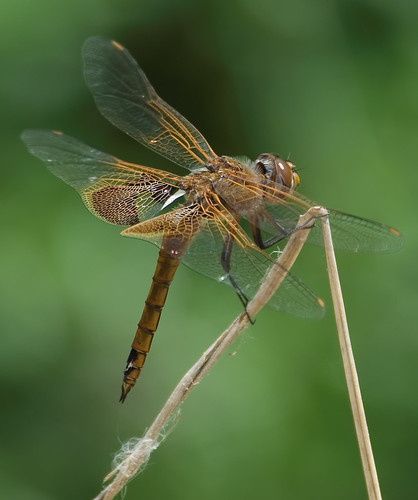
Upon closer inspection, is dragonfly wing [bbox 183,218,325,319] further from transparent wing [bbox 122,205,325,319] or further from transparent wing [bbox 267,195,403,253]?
transparent wing [bbox 267,195,403,253]

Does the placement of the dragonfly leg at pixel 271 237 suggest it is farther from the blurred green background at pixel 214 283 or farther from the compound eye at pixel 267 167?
the blurred green background at pixel 214 283

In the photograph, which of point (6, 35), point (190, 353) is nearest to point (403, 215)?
point (190, 353)

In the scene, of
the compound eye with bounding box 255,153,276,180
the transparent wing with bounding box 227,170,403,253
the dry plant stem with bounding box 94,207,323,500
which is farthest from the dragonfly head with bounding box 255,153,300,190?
the dry plant stem with bounding box 94,207,323,500

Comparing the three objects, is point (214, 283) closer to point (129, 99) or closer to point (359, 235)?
point (129, 99)

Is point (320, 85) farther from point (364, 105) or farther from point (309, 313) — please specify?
point (309, 313)

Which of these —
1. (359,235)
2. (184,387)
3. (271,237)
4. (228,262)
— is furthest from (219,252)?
(184,387)

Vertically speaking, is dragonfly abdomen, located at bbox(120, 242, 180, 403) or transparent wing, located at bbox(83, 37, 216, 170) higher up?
transparent wing, located at bbox(83, 37, 216, 170)
